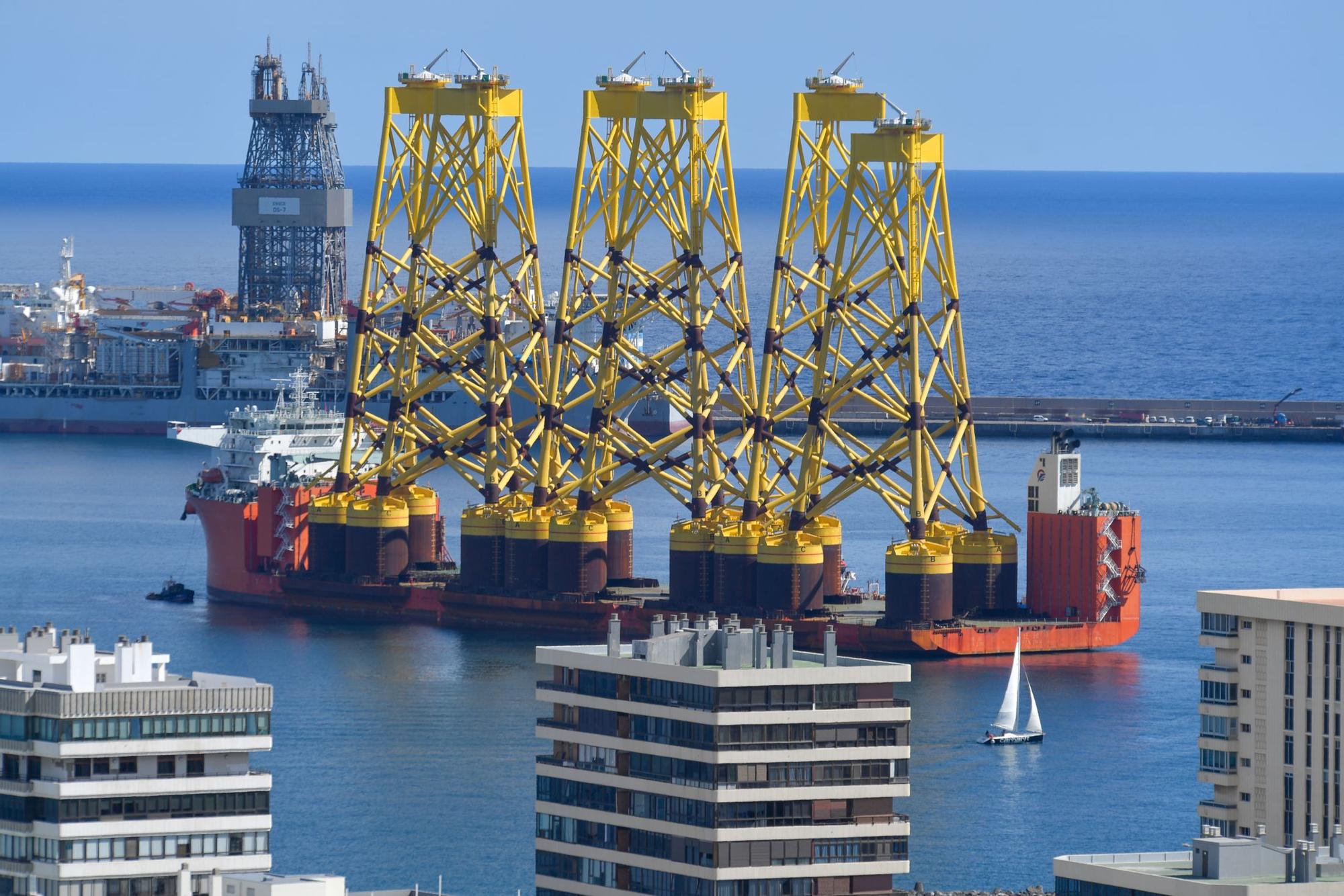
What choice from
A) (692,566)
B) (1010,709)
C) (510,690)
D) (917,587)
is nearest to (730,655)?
(1010,709)

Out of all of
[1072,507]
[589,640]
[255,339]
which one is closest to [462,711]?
[589,640]

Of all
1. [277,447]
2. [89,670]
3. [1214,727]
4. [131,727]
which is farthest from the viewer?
[277,447]

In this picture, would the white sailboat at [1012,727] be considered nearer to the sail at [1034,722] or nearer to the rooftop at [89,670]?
the sail at [1034,722]

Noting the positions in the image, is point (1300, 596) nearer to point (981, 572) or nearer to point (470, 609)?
point (981, 572)

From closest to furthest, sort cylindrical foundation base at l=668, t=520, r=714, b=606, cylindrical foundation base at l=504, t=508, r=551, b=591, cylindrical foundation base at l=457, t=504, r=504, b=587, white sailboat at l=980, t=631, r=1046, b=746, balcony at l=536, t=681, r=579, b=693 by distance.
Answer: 1. balcony at l=536, t=681, r=579, b=693
2. white sailboat at l=980, t=631, r=1046, b=746
3. cylindrical foundation base at l=668, t=520, r=714, b=606
4. cylindrical foundation base at l=504, t=508, r=551, b=591
5. cylindrical foundation base at l=457, t=504, r=504, b=587

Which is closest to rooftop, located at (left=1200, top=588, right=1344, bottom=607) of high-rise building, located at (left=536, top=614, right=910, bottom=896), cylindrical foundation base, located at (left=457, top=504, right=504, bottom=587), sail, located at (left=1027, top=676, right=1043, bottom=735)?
high-rise building, located at (left=536, top=614, right=910, bottom=896)

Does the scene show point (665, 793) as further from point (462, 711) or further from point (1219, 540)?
point (1219, 540)

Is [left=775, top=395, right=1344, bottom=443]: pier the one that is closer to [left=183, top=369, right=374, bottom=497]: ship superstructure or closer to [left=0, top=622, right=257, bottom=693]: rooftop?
[left=183, top=369, right=374, bottom=497]: ship superstructure

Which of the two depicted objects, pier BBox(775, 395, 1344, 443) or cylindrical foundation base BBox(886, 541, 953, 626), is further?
pier BBox(775, 395, 1344, 443)
